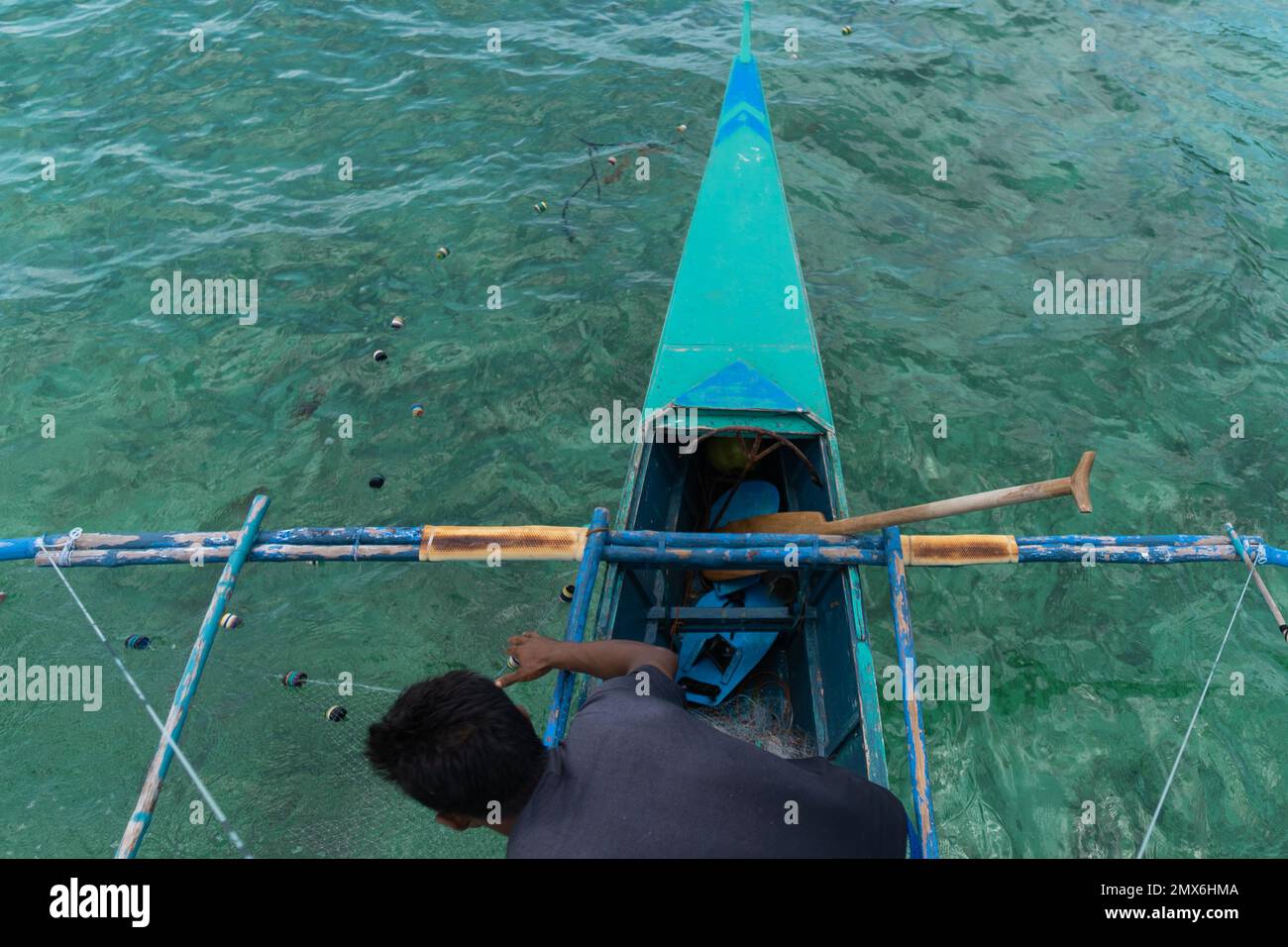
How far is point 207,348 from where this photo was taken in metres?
7.28

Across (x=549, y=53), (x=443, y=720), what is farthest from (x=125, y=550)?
(x=549, y=53)

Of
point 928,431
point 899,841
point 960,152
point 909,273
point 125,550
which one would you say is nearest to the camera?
point 899,841

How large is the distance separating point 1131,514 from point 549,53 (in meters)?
9.84

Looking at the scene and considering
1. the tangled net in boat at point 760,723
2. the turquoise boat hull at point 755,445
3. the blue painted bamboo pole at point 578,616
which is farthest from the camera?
the tangled net in boat at point 760,723

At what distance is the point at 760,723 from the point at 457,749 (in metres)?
2.82

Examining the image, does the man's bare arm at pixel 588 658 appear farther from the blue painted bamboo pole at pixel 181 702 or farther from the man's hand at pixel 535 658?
the blue painted bamboo pole at pixel 181 702

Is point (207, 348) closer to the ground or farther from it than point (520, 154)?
closer to the ground

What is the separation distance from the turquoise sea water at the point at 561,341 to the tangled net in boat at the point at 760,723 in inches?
30.2

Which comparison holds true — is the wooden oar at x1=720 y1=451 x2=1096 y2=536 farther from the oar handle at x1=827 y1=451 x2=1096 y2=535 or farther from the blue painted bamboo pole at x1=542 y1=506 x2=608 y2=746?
the blue painted bamboo pole at x1=542 y1=506 x2=608 y2=746

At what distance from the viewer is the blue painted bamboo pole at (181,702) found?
2740 millimetres

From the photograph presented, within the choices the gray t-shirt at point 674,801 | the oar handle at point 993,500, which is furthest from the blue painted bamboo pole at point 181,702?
the oar handle at point 993,500

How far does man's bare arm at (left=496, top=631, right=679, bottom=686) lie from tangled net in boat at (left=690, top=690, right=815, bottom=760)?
1.32 metres
